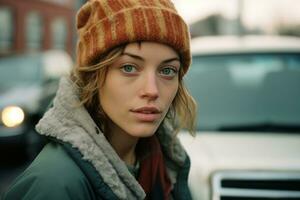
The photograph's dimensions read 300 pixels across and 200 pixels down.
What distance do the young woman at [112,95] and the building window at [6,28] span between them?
72.4 feet

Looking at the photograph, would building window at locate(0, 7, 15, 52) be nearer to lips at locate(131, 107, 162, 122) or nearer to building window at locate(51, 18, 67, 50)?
building window at locate(51, 18, 67, 50)

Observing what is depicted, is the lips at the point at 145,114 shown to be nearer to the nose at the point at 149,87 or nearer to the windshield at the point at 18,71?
the nose at the point at 149,87

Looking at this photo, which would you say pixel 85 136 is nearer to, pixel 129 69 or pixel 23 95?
pixel 129 69

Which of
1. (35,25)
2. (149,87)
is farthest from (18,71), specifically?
(35,25)

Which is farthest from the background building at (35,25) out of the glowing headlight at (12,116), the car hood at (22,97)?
the glowing headlight at (12,116)

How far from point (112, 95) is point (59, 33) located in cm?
2870

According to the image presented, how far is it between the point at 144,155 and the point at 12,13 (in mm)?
23113

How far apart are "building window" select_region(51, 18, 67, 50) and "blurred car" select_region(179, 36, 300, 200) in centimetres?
2545

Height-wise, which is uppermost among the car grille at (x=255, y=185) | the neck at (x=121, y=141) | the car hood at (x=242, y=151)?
the neck at (x=121, y=141)

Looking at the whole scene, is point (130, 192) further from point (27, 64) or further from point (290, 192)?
point (27, 64)

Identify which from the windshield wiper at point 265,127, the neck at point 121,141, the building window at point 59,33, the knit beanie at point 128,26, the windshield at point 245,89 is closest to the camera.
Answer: the knit beanie at point 128,26

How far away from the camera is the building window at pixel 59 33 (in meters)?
29.0

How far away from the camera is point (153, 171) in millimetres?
2021

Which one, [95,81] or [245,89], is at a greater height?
[95,81]
